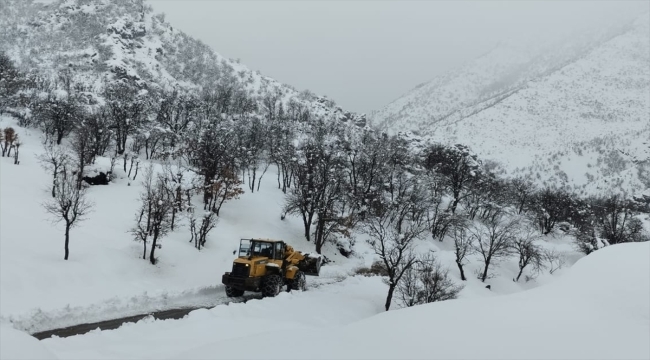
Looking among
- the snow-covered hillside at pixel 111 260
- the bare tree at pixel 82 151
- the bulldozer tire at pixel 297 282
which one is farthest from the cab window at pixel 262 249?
the bare tree at pixel 82 151

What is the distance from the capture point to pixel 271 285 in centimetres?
1916

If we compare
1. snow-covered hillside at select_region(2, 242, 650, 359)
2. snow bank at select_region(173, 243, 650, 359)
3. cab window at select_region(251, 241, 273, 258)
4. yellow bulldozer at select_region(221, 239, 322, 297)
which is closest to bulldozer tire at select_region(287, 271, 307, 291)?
yellow bulldozer at select_region(221, 239, 322, 297)

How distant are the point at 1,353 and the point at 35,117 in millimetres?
66263

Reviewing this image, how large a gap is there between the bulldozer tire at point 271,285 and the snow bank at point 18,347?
567 inches

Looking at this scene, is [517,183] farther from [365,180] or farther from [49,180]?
[49,180]

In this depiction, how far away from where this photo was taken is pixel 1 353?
441 cm

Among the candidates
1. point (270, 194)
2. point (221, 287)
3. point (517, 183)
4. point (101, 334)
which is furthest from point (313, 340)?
point (517, 183)

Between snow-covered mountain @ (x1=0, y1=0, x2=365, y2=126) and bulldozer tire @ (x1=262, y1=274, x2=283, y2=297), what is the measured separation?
74.9 meters

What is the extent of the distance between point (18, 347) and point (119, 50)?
11406cm

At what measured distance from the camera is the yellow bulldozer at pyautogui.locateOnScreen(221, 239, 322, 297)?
60.8 feet

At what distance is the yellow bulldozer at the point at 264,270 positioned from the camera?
18.5 m

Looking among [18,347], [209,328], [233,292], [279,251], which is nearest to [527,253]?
[279,251]

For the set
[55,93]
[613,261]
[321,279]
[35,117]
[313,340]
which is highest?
[55,93]

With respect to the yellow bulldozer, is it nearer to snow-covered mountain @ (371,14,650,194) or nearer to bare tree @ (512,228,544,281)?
bare tree @ (512,228,544,281)
